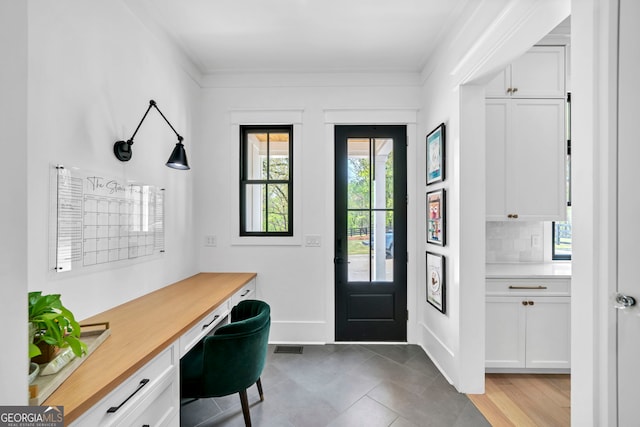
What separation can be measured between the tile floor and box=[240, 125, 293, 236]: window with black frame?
1307mm

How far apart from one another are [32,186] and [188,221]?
65.4 inches

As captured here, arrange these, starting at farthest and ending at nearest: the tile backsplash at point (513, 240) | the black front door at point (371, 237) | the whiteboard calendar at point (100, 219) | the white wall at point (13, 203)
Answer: the black front door at point (371, 237)
the tile backsplash at point (513, 240)
the whiteboard calendar at point (100, 219)
the white wall at point (13, 203)

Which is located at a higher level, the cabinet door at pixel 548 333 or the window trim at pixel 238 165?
the window trim at pixel 238 165

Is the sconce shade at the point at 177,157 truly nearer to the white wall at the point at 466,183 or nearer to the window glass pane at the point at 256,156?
the window glass pane at the point at 256,156

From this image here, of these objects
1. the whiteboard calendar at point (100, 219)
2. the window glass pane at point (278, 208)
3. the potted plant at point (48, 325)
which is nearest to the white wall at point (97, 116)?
the whiteboard calendar at point (100, 219)

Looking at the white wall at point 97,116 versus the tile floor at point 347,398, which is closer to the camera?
the white wall at point 97,116

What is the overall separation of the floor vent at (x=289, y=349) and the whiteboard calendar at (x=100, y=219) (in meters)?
1.52

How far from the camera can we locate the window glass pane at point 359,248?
10.3 feet

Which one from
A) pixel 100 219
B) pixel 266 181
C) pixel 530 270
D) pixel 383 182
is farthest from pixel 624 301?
pixel 266 181

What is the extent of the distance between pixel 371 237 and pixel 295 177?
101cm

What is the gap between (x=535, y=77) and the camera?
2586 millimetres

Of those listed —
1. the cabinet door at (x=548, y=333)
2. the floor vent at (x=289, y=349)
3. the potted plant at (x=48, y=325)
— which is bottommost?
the floor vent at (x=289, y=349)

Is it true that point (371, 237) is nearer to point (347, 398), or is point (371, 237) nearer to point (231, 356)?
point (347, 398)

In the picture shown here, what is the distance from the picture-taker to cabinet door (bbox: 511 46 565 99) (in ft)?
8.44
